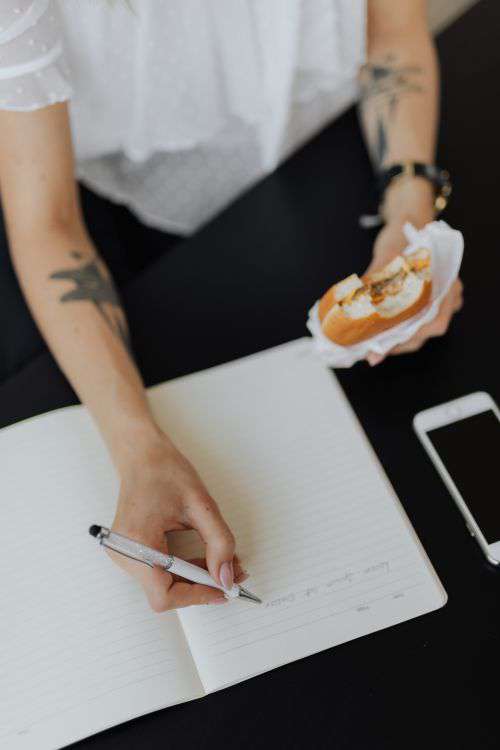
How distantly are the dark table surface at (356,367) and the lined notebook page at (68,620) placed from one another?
30mm

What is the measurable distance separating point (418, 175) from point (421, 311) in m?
0.23

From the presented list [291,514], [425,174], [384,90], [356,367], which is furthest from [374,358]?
[384,90]

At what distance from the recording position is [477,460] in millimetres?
627

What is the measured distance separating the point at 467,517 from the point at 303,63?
24.7 inches

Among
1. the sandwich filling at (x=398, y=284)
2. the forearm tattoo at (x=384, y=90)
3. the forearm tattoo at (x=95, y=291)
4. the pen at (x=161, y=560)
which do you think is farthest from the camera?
the forearm tattoo at (x=384, y=90)

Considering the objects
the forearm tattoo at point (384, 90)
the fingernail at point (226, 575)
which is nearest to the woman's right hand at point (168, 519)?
the fingernail at point (226, 575)

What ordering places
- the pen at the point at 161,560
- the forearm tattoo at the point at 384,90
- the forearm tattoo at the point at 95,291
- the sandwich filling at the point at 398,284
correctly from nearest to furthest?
the pen at the point at 161,560 < the sandwich filling at the point at 398,284 < the forearm tattoo at the point at 95,291 < the forearm tattoo at the point at 384,90

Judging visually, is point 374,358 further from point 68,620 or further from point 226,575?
point 68,620

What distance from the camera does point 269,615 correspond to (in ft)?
1.86

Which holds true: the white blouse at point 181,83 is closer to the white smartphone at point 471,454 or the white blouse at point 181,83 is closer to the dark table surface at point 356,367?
the dark table surface at point 356,367

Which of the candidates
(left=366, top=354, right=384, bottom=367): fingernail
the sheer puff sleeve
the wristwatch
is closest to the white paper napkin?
(left=366, top=354, right=384, bottom=367): fingernail

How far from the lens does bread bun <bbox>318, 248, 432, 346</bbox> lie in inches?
23.7

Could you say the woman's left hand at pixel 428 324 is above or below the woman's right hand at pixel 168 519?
above

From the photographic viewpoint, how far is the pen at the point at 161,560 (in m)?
0.51
